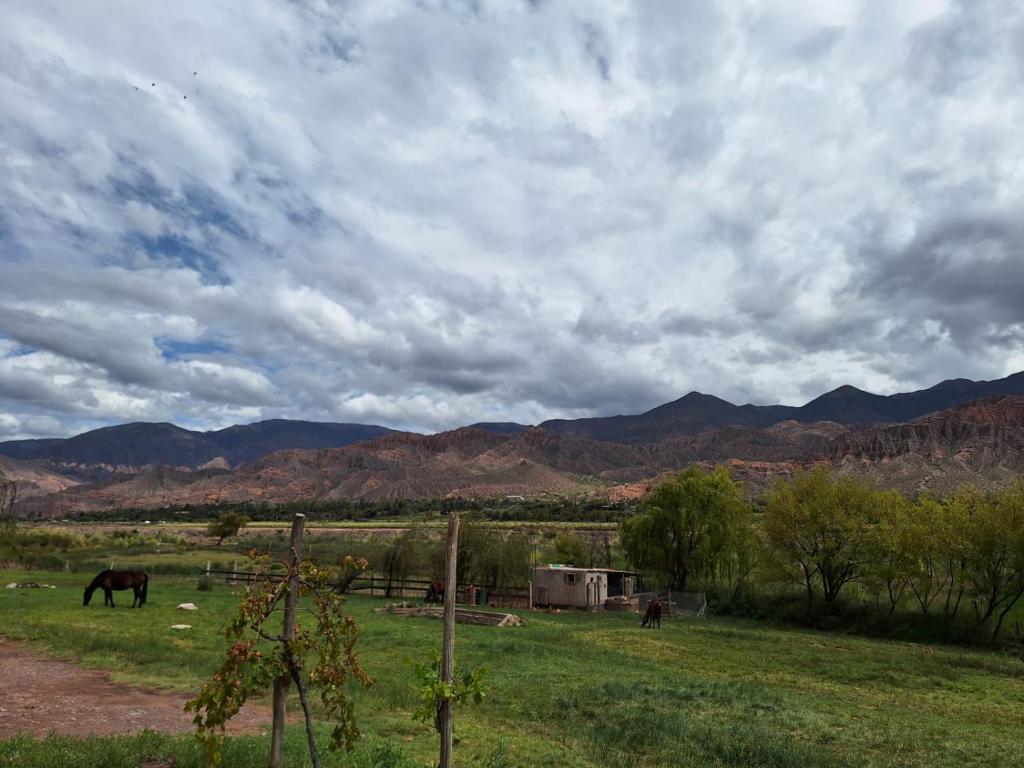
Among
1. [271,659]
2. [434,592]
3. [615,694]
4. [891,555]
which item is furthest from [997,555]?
[271,659]

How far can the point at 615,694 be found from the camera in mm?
14023

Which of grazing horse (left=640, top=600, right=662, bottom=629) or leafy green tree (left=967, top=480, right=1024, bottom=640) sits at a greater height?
leafy green tree (left=967, top=480, right=1024, bottom=640)

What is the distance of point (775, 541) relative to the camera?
1432 inches

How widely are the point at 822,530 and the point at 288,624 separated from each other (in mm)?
34106

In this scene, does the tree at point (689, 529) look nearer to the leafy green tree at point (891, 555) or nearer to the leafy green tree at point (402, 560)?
the leafy green tree at point (891, 555)

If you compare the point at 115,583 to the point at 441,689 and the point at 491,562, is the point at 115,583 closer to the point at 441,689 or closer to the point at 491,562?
the point at 491,562

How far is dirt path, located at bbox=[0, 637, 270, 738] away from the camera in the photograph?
977 cm

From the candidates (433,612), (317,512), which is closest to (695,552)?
(433,612)

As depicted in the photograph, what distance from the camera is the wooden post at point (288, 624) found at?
6.76m

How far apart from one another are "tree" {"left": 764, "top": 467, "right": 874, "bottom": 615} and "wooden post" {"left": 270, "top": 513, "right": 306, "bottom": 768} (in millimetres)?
33236

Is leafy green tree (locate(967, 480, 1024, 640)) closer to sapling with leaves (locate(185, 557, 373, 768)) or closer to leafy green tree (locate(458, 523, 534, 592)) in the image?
leafy green tree (locate(458, 523, 534, 592))

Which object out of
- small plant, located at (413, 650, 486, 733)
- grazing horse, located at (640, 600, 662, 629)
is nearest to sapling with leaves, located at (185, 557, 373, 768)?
small plant, located at (413, 650, 486, 733)

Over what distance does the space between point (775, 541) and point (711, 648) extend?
1496 cm

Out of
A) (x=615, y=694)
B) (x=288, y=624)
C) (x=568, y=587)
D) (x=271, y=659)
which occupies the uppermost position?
(x=288, y=624)
